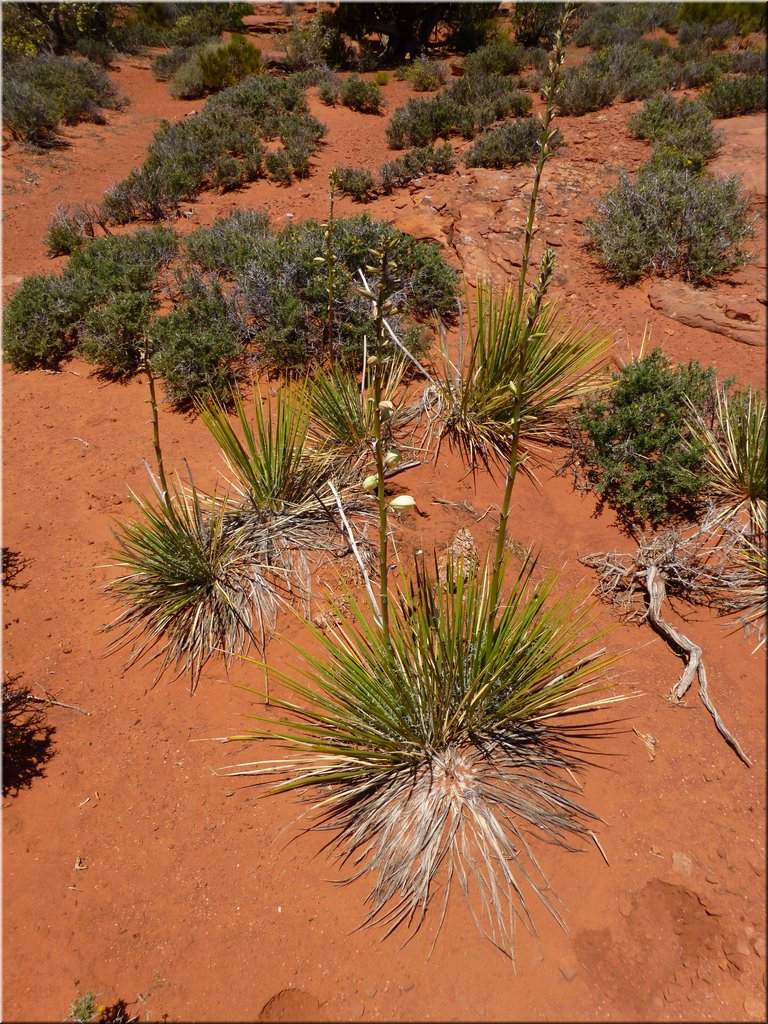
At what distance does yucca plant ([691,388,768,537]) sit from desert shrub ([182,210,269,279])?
15.5 feet

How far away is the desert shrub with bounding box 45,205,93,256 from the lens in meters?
7.86

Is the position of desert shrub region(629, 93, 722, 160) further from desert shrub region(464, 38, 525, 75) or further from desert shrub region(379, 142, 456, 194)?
desert shrub region(464, 38, 525, 75)

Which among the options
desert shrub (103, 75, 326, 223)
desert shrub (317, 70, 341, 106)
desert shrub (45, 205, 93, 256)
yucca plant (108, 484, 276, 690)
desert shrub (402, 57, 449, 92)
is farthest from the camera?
desert shrub (402, 57, 449, 92)

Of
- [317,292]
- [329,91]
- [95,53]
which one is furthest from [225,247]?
[95,53]

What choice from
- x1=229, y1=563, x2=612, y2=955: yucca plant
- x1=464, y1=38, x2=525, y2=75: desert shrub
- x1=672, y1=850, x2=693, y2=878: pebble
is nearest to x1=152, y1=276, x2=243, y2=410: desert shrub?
x1=229, y1=563, x2=612, y2=955: yucca plant

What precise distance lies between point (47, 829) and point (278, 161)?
394 inches

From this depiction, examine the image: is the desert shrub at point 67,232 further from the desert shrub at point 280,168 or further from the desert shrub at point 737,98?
the desert shrub at point 737,98

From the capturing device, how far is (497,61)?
12.1 m

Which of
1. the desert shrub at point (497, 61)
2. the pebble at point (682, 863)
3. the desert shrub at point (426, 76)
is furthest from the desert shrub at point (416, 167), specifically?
the pebble at point (682, 863)

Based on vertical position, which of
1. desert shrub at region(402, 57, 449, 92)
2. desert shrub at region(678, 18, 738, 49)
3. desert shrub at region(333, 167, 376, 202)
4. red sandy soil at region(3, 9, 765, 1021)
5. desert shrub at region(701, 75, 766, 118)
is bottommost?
red sandy soil at region(3, 9, 765, 1021)

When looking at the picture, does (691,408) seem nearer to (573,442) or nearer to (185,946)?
(573,442)

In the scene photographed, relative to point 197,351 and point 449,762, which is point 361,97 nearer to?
point 197,351

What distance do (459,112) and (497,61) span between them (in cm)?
344

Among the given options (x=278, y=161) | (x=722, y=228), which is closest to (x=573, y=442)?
(x=722, y=228)
